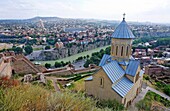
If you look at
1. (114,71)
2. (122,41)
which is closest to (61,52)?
(122,41)

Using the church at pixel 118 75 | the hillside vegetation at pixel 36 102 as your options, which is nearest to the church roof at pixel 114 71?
the church at pixel 118 75

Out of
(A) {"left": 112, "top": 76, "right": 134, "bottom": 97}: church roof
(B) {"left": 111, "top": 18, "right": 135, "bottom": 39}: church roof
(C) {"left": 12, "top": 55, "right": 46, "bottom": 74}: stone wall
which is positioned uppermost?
(B) {"left": 111, "top": 18, "right": 135, "bottom": 39}: church roof

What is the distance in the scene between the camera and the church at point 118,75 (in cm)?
919

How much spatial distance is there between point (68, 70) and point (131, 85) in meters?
9.34

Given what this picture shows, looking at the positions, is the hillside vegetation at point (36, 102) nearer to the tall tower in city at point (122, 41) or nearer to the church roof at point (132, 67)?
the church roof at point (132, 67)

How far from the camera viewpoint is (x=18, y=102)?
114 inches

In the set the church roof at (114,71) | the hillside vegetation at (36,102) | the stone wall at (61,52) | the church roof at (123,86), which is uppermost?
the hillside vegetation at (36,102)

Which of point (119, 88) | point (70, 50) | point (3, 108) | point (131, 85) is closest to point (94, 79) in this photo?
point (119, 88)

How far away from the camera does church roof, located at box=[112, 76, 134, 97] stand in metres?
9.07

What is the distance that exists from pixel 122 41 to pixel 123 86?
2.76 m

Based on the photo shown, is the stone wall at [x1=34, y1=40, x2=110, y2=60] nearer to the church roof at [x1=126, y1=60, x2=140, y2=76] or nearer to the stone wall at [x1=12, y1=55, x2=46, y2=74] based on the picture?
the stone wall at [x1=12, y1=55, x2=46, y2=74]

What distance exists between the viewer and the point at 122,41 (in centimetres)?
1058

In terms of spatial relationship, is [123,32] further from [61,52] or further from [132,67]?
[61,52]

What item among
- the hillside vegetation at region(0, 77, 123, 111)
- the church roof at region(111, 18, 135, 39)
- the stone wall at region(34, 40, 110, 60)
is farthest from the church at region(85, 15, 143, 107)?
the stone wall at region(34, 40, 110, 60)
